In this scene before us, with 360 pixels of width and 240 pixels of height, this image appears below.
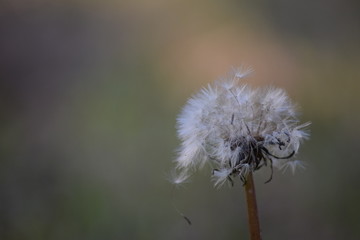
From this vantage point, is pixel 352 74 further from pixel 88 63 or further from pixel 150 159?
pixel 88 63

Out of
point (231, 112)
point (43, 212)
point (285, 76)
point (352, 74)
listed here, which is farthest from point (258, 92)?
point (43, 212)

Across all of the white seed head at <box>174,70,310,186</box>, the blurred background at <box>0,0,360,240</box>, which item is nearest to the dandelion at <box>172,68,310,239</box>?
the white seed head at <box>174,70,310,186</box>

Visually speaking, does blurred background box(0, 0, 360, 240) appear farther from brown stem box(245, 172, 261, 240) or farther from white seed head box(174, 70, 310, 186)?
brown stem box(245, 172, 261, 240)

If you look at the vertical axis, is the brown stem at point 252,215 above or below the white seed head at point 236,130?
below

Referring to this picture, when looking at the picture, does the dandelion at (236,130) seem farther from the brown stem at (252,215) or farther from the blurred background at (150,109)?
the blurred background at (150,109)

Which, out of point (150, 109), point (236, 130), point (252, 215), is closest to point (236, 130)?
point (236, 130)

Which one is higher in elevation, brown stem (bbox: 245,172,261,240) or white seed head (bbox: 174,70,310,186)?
white seed head (bbox: 174,70,310,186)

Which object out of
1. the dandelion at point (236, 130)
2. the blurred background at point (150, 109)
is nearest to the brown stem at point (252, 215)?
the dandelion at point (236, 130)

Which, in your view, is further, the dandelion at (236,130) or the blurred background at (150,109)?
the blurred background at (150,109)
